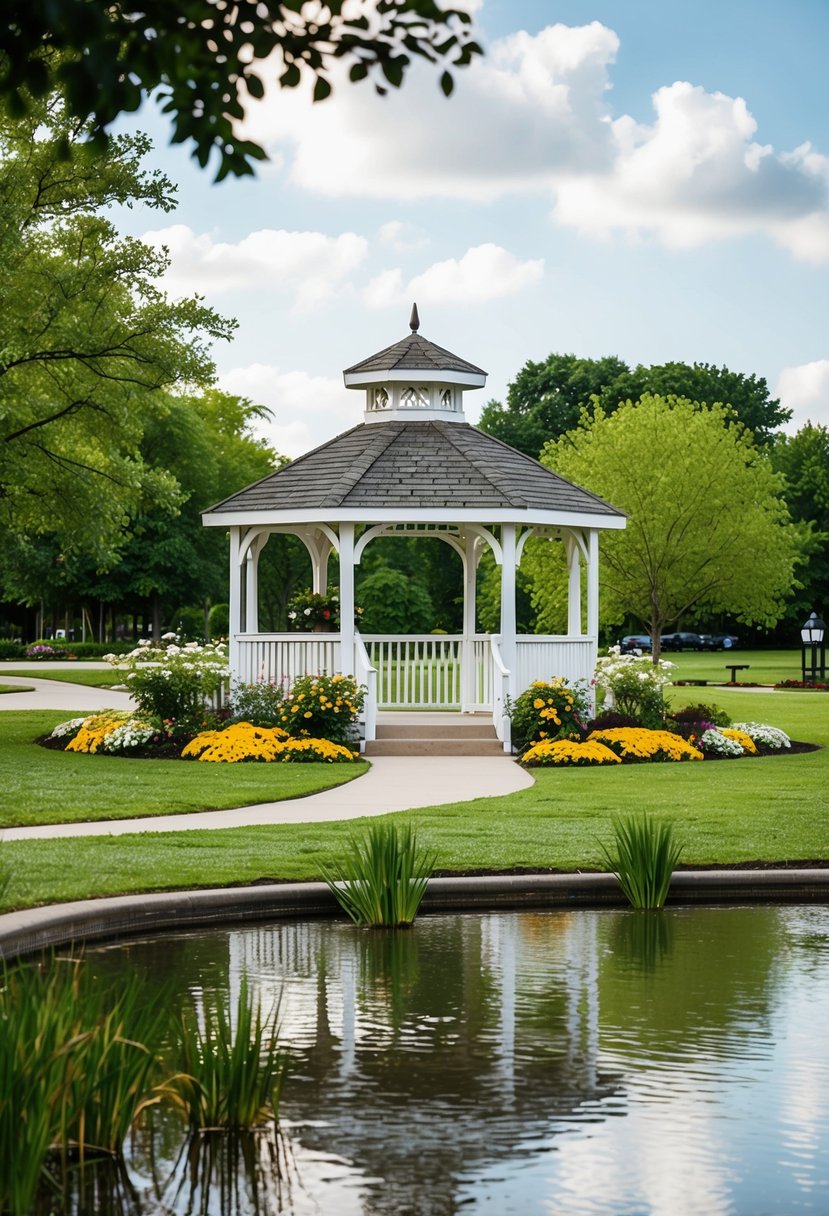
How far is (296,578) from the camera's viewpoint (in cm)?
6619

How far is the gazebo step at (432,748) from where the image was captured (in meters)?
22.0

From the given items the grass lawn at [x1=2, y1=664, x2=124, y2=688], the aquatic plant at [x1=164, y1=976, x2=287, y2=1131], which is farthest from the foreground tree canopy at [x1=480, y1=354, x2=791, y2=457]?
the aquatic plant at [x1=164, y1=976, x2=287, y2=1131]

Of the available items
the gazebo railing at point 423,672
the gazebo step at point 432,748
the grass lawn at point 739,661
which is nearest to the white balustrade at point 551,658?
the gazebo step at point 432,748

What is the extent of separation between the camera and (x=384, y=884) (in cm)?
1003

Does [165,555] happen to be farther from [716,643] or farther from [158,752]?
[158,752]

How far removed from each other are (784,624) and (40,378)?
63.2 meters

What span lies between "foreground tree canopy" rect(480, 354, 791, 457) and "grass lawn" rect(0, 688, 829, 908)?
57194mm

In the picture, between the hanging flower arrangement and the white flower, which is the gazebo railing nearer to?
the hanging flower arrangement

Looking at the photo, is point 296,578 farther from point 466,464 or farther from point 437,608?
point 466,464

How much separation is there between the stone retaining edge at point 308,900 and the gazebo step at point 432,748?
10361 mm

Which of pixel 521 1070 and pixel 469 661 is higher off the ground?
pixel 469 661

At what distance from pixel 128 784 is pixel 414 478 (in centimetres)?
745

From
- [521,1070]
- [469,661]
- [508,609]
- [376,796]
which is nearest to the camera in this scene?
[521,1070]

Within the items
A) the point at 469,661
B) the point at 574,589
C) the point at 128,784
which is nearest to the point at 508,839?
the point at 128,784
